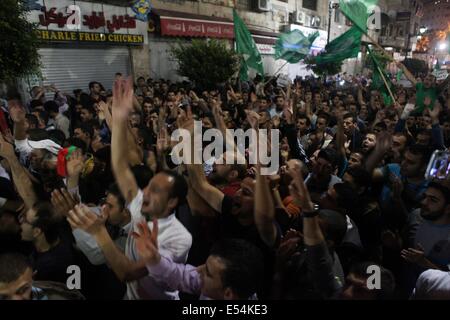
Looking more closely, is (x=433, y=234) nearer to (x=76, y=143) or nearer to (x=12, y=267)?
(x=12, y=267)


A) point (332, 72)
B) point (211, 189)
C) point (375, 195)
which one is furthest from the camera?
point (332, 72)

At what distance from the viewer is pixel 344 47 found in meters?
8.95

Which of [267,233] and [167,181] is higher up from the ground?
[167,181]

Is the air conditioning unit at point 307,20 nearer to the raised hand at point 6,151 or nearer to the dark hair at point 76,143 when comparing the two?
the dark hair at point 76,143

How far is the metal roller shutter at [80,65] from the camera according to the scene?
982cm

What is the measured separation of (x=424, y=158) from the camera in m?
3.56

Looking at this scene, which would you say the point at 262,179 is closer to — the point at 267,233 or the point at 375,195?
the point at 267,233

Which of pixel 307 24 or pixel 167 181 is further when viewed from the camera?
pixel 307 24

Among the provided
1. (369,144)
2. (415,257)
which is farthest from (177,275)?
(369,144)

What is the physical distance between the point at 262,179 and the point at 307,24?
2253cm

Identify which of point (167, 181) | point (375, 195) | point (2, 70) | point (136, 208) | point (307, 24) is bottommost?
point (375, 195)

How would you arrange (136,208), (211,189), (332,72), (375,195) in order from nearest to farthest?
(136,208), (211,189), (375,195), (332,72)

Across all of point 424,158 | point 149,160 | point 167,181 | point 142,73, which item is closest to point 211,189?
point 167,181

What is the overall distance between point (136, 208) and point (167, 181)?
38 cm
